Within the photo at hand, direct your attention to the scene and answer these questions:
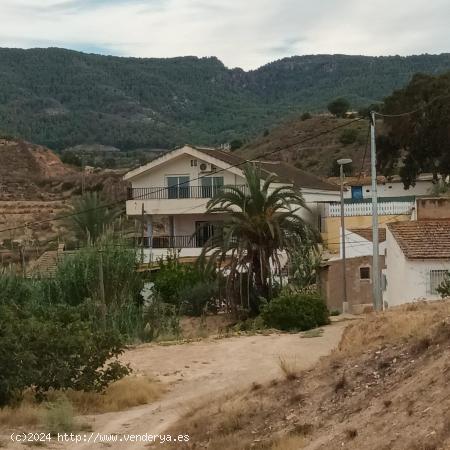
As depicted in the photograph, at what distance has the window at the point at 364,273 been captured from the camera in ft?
110

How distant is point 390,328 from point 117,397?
5.39 m

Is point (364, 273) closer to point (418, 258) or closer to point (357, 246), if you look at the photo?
point (357, 246)

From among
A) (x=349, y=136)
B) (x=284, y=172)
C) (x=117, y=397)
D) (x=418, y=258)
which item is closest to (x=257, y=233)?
(x=418, y=258)

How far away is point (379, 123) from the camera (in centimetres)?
6881

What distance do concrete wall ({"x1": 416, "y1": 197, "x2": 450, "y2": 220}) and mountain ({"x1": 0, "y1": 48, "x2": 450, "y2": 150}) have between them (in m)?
86.9

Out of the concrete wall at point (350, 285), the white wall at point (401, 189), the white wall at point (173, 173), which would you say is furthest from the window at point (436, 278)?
the white wall at point (401, 189)

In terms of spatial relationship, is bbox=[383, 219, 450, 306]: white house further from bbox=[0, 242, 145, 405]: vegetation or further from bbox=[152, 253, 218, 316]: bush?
bbox=[0, 242, 145, 405]: vegetation

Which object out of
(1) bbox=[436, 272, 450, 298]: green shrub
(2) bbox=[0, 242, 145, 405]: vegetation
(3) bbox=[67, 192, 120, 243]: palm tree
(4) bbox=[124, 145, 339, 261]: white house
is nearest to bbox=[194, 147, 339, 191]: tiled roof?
(4) bbox=[124, 145, 339, 261]: white house

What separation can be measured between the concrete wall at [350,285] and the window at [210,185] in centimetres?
1269

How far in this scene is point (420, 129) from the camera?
160 feet

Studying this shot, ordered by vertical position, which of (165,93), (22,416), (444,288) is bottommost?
(22,416)

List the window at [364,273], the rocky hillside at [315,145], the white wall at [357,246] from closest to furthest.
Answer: the window at [364,273] → the white wall at [357,246] → the rocky hillside at [315,145]

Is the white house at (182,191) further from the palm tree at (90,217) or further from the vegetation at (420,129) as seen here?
the vegetation at (420,129)

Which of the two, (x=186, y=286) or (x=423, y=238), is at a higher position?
(x=423, y=238)
